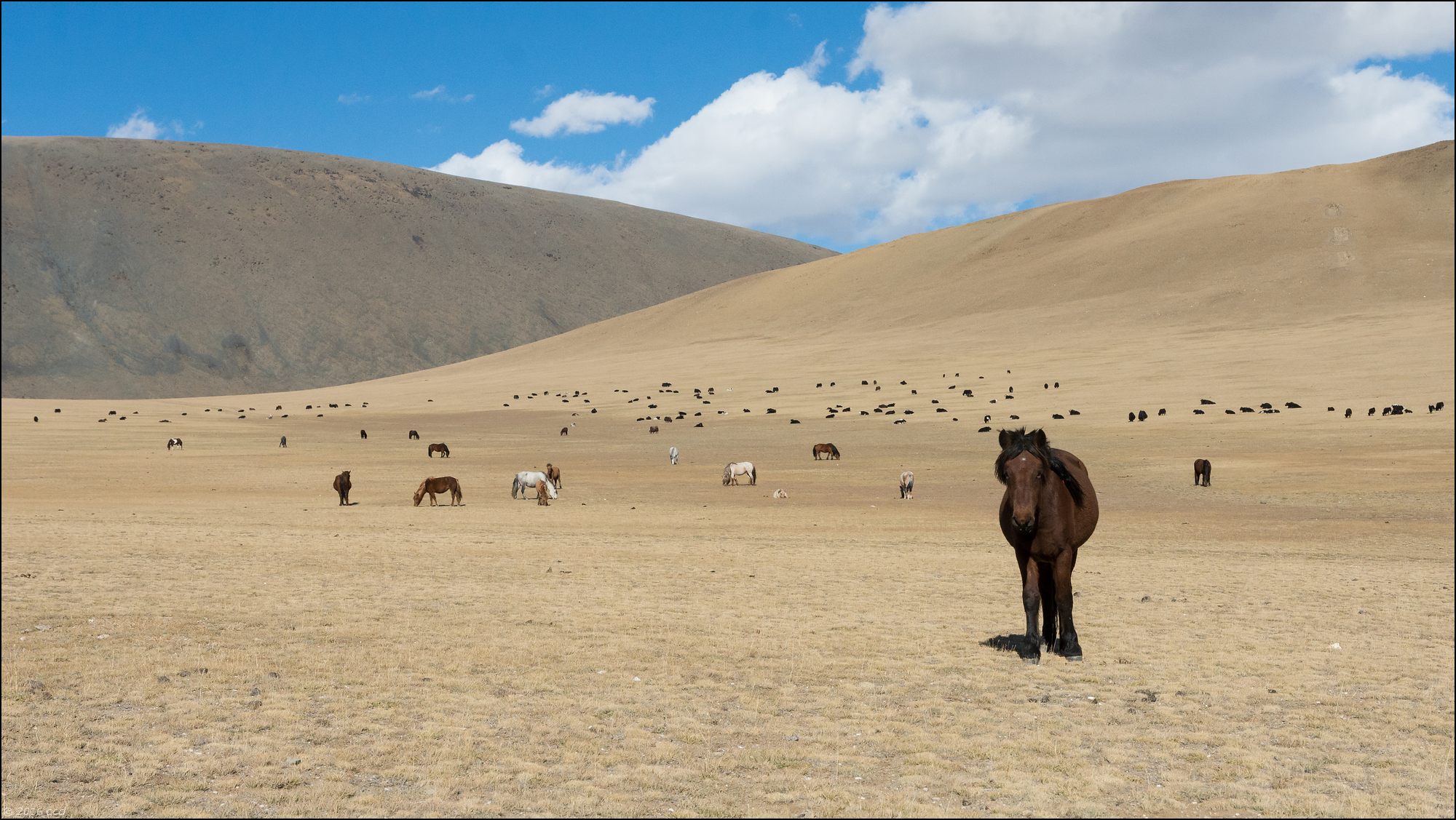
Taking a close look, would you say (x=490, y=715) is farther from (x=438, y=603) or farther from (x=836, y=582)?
(x=836, y=582)

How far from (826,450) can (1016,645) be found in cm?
3919

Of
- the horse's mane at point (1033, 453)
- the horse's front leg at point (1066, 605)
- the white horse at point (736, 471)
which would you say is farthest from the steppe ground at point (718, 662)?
the white horse at point (736, 471)

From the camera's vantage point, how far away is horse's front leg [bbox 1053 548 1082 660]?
1136cm

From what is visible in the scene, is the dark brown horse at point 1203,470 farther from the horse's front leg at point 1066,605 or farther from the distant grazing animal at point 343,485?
the distant grazing animal at point 343,485

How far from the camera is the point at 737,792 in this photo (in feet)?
27.0

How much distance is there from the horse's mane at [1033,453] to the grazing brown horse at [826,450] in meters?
40.4

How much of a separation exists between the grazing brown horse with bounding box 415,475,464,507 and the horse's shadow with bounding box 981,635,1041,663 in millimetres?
24843

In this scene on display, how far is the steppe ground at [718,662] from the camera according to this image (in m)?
8.34

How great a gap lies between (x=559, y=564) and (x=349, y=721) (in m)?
11.6

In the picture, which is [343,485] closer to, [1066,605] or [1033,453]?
[1066,605]

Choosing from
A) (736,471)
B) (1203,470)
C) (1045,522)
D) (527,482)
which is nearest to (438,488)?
(527,482)

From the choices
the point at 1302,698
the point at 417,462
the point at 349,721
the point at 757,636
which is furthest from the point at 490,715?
the point at 417,462

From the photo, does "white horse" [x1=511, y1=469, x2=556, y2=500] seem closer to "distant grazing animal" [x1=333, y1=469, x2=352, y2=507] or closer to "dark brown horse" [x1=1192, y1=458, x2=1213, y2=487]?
"distant grazing animal" [x1=333, y1=469, x2=352, y2=507]

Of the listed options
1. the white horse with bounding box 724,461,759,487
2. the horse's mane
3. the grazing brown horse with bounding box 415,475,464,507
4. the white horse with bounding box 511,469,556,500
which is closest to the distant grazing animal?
the grazing brown horse with bounding box 415,475,464,507
